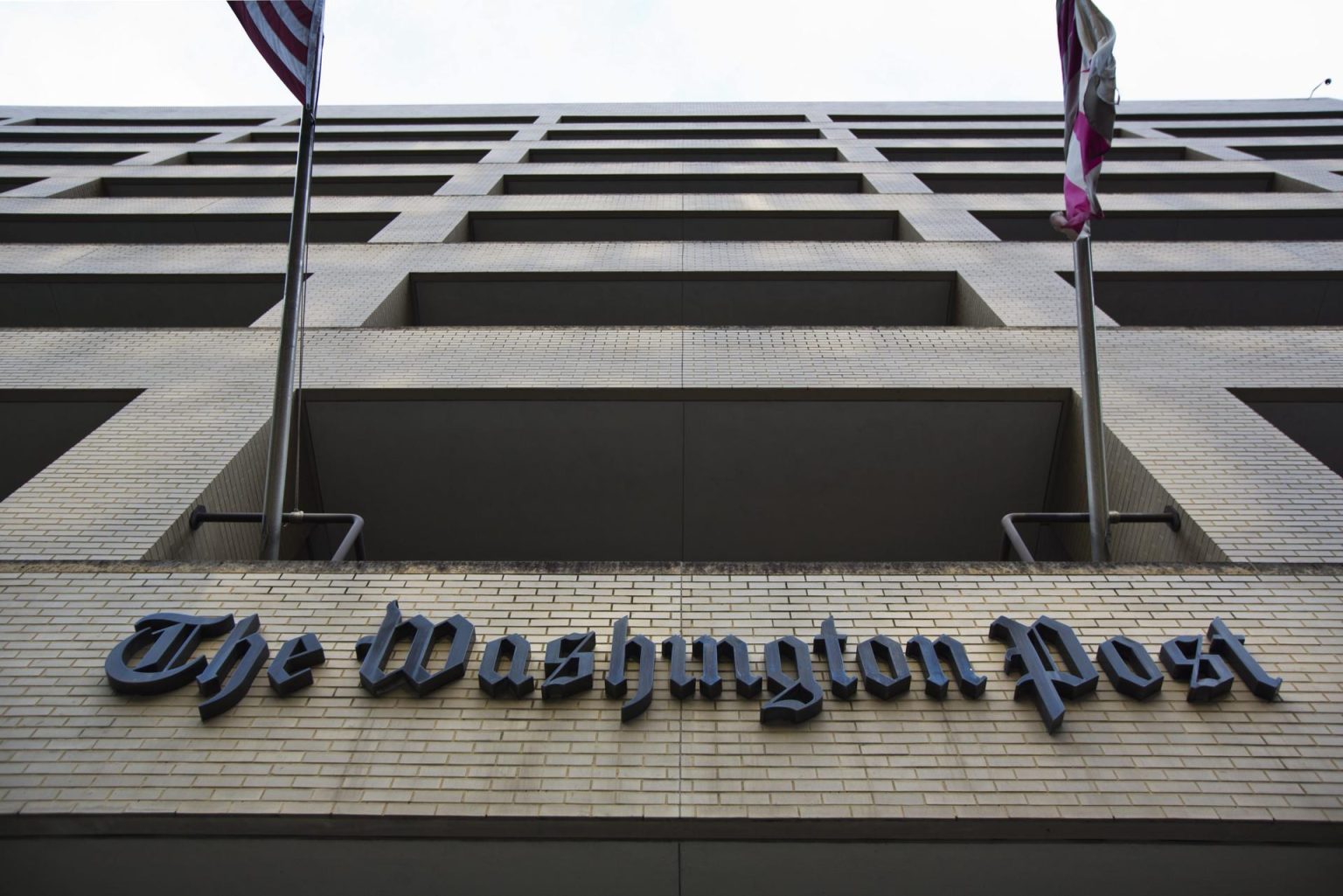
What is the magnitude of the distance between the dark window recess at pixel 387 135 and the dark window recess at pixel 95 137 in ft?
7.31

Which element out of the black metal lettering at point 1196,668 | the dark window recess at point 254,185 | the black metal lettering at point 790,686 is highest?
the dark window recess at point 254,185

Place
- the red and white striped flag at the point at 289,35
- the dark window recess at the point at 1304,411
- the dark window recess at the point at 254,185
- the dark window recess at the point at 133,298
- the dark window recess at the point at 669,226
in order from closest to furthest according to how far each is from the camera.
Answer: the red and white striped flag at the point at 289,35, the dark window recess at the point at 1304,411, the dark window recess at the point at 133,298, the dark window recess at the point at 669,226, the dark window recess at the point at 254,185

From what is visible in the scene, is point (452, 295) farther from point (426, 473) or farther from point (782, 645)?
point (782, 645)

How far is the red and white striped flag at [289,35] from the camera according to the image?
286 inches

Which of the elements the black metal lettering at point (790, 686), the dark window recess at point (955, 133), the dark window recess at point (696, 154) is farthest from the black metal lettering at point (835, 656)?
the dark window recess at point (955, 133)

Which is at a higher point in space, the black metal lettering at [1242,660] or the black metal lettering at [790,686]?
the black metal lettering at [1242,660]

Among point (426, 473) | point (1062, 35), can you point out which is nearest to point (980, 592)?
point (1062, 35)

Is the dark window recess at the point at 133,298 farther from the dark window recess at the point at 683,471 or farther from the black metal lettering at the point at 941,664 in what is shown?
the black metal lettering at the point at 941,664

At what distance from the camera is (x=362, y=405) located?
9.38m

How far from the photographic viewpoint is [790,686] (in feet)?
17.6

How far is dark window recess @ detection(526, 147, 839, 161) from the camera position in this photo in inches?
894

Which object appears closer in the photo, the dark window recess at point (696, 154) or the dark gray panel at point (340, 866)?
the dark gray panel at point (340, 866)

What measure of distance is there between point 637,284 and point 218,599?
829 cm

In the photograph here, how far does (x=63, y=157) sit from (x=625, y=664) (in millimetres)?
26247
